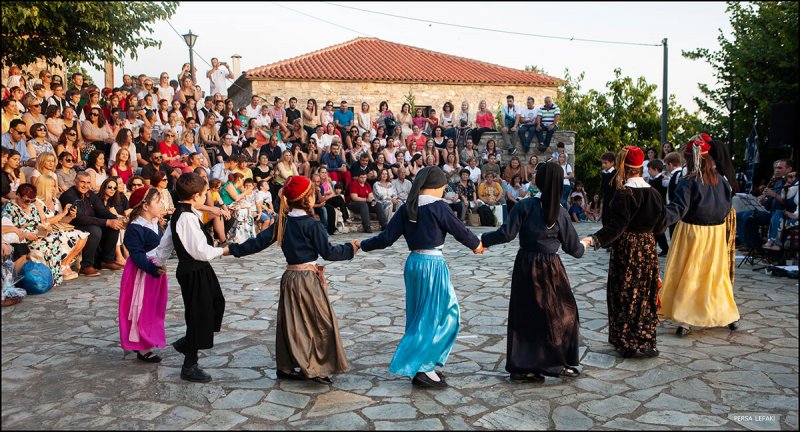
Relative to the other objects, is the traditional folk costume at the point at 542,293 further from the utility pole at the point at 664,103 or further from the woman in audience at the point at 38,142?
the utility pole at the point at 664,103

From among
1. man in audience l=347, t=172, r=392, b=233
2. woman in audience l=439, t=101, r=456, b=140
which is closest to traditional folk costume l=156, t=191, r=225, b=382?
man in audience l=347, t=172, r=392, b=233

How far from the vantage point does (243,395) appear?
4.61m

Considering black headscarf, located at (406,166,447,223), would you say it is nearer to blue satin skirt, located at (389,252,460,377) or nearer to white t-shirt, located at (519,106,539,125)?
blue satin skirt, located at (389,252,460,377)

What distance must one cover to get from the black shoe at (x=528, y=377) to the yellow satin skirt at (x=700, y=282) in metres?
1.91

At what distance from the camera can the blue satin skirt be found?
15.6ft

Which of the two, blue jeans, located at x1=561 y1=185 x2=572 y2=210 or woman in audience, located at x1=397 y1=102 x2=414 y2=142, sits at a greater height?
woman in audience, located at x1=397 y1=102 x2=414 y2=142

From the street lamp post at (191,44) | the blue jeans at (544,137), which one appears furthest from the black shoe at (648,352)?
the blue jeans at (544,137)

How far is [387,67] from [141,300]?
91.1 feet

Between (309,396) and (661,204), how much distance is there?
130 inches

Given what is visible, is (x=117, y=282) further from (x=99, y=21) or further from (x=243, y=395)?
(x=243, y=395)

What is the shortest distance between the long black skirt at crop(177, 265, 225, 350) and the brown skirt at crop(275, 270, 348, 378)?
1.87 ft

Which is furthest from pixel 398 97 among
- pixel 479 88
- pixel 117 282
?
pixel 117 282

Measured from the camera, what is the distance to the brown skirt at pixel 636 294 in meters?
5.46

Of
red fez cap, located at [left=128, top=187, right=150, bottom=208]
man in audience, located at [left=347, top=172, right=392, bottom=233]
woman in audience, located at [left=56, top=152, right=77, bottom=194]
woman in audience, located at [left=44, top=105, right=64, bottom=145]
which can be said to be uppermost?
woman in audience, located at [left=44, top=105, right=64, bottom=145]
